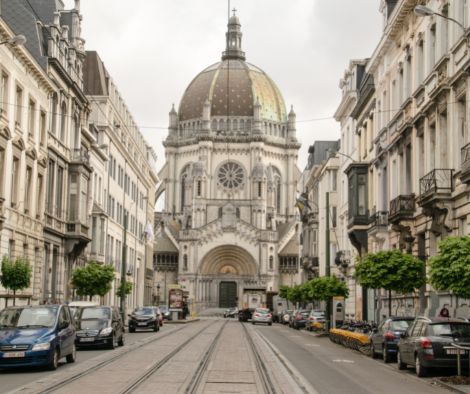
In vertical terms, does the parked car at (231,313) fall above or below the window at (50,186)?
below

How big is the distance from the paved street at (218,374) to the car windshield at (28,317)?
1.24 meters

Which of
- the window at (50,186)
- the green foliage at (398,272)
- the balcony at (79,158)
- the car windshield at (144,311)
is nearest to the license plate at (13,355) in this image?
the green foliage at (398,272)

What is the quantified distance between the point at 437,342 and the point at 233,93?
129639 mm

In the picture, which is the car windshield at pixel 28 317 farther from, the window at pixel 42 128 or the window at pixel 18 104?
the window at pixel 42 128

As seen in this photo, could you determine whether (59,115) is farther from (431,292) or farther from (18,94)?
(431,292)

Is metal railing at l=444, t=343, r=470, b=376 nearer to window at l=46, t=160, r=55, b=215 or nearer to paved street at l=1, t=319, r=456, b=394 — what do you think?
paved street at l=1, t=319, r=456, b=394

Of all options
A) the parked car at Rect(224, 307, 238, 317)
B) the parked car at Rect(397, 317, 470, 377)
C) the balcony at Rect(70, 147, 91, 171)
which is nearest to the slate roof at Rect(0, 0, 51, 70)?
the balcony at Rect(70, 147, 91, 171)

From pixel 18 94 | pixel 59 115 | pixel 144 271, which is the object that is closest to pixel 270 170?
pixel 144 271

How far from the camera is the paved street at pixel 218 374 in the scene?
17.0 meters

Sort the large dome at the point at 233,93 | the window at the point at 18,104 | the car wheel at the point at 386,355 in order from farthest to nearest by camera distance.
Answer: the large dome at the point at 233,93
the window at the point at 18,104
the car wheel at the point at 386,355

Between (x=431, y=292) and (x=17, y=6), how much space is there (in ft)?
71.2

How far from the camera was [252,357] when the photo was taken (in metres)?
26.7

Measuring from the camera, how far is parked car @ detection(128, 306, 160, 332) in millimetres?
48312

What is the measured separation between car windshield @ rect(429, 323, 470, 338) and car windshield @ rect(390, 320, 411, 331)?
4.71 metres
